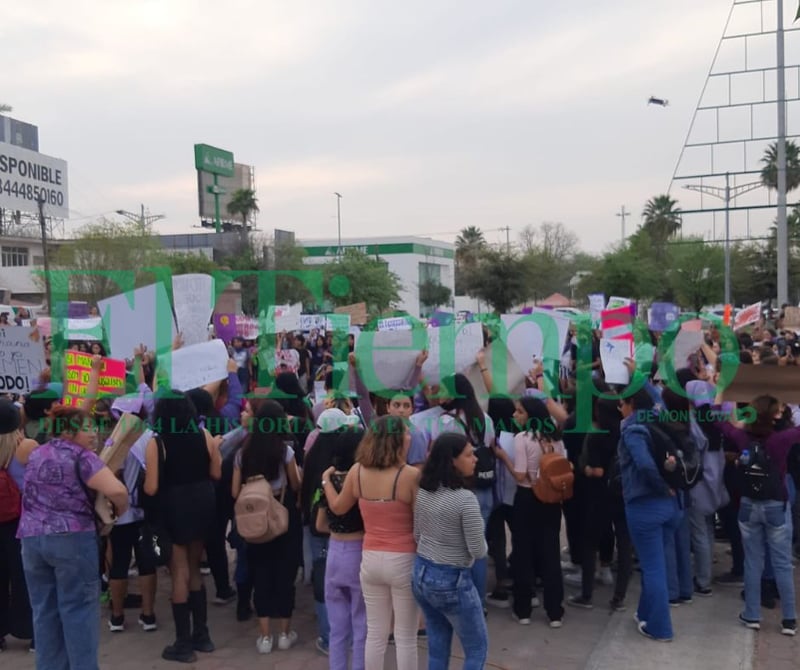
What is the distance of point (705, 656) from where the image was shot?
5.04m

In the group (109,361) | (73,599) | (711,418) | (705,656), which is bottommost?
(705,656)

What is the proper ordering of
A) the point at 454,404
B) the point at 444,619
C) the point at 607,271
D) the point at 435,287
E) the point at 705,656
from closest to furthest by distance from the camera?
the point at 444,619 < the point at 705,656 < the point at 454,404 < the point at 607,271 < the point at 435,287

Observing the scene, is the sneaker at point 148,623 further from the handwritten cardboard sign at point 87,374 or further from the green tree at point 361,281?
the green tree at point 361,281

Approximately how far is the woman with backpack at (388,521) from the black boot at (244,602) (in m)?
1.67

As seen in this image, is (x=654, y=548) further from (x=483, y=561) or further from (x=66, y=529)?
(x=66, y=529)

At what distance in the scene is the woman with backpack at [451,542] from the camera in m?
3.98

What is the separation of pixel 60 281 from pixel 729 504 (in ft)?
95.9

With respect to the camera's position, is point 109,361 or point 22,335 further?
point 109,361

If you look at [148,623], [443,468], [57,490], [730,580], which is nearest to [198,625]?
[148,623]

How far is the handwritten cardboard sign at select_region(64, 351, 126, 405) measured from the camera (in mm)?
6375

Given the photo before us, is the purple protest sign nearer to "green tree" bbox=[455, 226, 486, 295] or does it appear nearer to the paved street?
the paved street

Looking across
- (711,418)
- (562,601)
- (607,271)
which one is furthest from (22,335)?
(607,271)

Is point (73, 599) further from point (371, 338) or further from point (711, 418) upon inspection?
point (711, 418)

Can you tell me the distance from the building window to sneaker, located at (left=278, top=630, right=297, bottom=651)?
189ft
